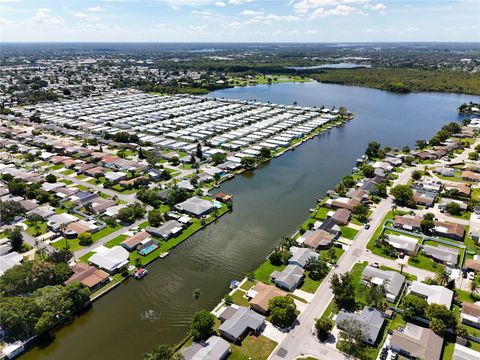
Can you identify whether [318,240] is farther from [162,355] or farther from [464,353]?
[162,355]

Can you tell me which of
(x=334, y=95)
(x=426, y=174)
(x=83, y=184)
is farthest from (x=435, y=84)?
(x=83, y=184)

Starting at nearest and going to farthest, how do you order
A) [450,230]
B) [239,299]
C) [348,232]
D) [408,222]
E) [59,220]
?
[239,299] → [450,230] → [348,232] → [59,220] → [408,222]

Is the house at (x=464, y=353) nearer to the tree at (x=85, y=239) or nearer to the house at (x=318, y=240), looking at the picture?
the house at (x=318, y=240)

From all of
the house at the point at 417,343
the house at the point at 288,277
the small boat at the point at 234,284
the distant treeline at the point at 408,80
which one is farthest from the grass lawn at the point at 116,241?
the distant treeline at the point at 408,80

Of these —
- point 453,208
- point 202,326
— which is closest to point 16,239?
point 202,326

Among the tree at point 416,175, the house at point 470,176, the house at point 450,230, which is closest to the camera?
the house at point 450,230

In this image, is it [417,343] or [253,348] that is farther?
[253,348]

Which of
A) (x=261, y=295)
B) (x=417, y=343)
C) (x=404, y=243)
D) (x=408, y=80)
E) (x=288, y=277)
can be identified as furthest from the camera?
(x=408, y=80)

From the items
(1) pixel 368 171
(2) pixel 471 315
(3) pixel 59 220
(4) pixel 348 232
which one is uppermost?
(1) pixel 368 171
